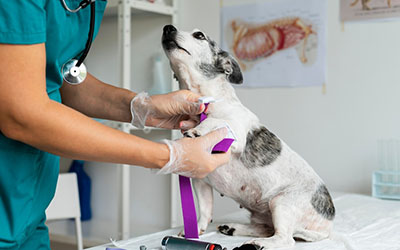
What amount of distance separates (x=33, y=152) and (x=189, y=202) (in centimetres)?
36

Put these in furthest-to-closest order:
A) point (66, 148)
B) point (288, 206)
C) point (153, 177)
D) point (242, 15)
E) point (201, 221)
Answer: point (153, 177) < point (242, 15) < point (201, 221) < point (288, 206) < point (66, 148)

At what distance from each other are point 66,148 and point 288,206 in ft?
1.84

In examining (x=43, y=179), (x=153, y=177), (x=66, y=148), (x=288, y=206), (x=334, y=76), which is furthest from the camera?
(x=153, y=177)

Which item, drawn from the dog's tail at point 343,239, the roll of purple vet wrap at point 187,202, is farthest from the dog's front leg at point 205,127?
the dog's tail at point 343,239

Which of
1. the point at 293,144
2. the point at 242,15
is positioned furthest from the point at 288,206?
the point at 242,15

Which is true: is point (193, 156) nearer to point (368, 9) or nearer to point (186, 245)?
point (186, 245)

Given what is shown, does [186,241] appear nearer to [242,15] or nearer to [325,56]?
[325,56]

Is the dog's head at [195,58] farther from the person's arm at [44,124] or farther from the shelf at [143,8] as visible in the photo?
the shelf at [143,8]

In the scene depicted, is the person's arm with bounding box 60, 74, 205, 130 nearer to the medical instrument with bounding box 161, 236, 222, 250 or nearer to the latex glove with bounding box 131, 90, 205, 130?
the latex glove with bounding box 131, 90, 205, 130

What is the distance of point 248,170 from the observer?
1.16m

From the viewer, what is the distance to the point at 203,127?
1.07 m

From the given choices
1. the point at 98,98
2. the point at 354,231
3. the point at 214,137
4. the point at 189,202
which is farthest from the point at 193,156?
the point at 354,231

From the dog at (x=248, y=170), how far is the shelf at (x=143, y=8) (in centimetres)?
105

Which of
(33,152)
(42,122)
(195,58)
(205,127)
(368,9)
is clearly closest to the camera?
(42,122)
